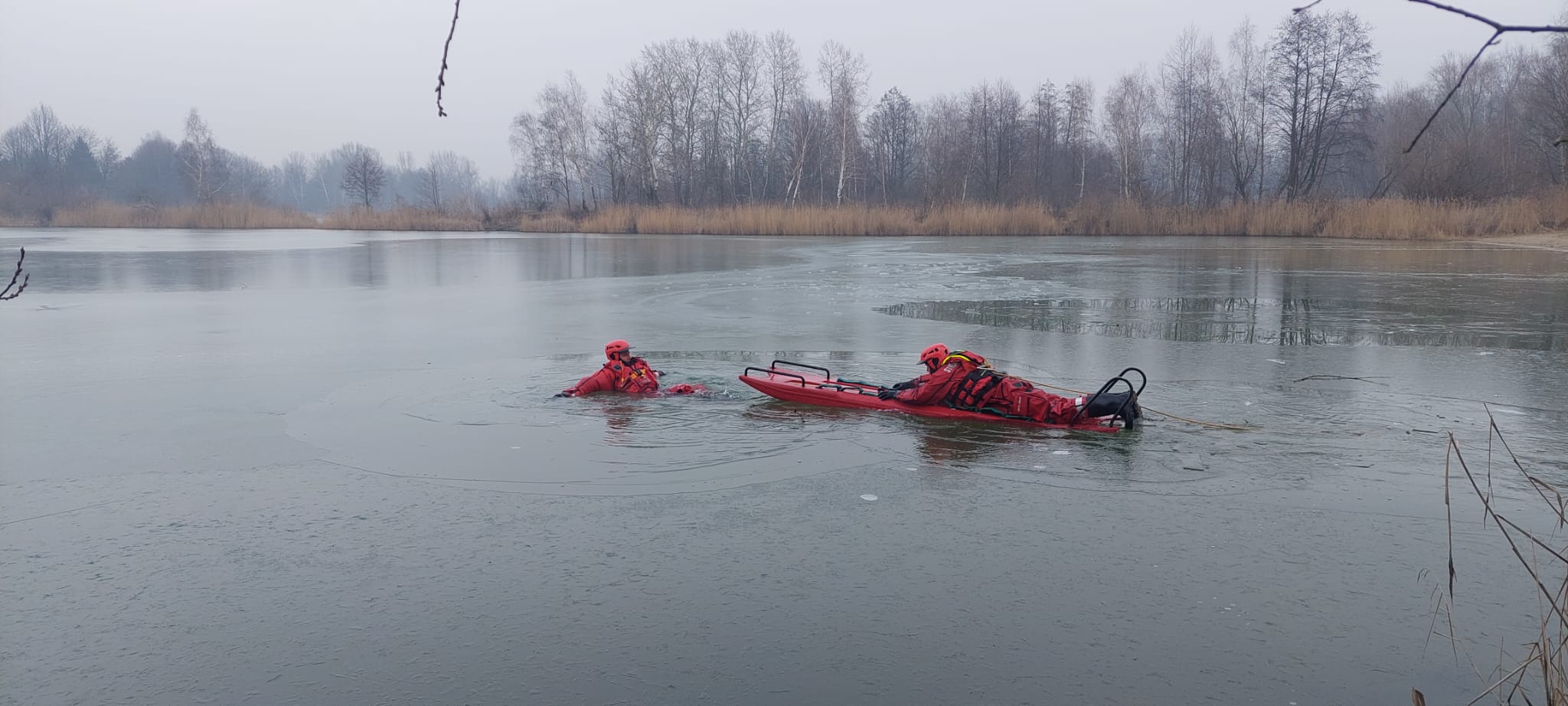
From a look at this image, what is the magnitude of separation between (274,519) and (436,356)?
533cm

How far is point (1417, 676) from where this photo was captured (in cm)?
362

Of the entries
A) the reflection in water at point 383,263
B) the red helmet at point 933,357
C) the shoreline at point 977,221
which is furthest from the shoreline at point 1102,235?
the red helmet at point 933,357

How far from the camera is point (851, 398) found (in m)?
8.03

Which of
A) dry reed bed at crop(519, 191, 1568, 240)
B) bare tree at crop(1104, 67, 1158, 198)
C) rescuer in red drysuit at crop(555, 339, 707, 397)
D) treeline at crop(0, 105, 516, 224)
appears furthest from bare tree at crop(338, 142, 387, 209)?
rescuer in red drysuit at crop(555, 339, 707, 397)

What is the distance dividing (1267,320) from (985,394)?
7464 mm

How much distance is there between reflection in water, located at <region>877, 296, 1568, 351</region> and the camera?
37.7ft

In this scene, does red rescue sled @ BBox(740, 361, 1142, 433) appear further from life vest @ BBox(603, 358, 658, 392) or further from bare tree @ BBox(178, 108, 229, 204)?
bare tree @ BBox(178, 108, 229, 204)

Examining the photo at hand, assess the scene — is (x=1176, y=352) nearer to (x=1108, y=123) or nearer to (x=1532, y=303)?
(x=1532, y=303)

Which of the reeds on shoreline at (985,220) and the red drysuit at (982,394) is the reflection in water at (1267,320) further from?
the reeds on shoreline at (985,220)

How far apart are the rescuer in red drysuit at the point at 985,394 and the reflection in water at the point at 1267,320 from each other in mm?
4929

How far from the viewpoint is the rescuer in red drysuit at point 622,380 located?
28.0ft

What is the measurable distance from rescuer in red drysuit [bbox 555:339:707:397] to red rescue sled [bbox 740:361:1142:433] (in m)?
0.71

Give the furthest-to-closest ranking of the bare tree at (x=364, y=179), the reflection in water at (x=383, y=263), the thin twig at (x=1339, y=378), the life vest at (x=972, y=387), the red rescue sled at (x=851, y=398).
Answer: the bare tree at (x=364, y=179) < the reflection in water at (x=383, y=263) < the thin twig at (x=1339, y=378) < the life vest at (x=972, y=387) < the red rescue sled at (x=851, y=398)

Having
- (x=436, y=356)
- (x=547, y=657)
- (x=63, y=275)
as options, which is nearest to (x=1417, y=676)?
(x=547, y=657)
